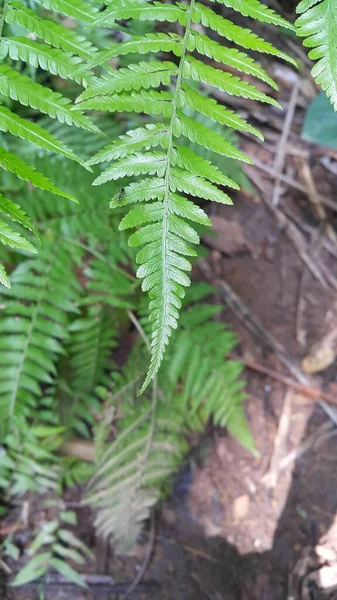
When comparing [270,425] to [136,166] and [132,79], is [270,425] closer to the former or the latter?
[136,166]

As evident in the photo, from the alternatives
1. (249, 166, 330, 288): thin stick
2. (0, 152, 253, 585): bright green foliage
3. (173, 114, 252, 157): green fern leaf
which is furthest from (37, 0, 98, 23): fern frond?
(249, 166, 330, 288): thin stick

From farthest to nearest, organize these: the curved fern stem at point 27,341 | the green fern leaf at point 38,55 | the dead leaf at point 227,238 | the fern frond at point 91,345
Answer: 1. the dead leaf at point 227,238
2. the fern frond at point 91,345
3. the curved fern stem at point 27,341
4. the green fern leaf at point 38,55

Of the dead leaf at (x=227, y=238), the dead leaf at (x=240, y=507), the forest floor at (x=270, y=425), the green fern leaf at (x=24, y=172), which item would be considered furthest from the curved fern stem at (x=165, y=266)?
the dead leaf at (x=227, y=238)

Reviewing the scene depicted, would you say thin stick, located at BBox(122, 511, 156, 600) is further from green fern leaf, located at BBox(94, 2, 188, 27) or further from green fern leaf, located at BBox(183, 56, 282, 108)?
green fern leaf, located at BBox(94, 2, 188, 27)

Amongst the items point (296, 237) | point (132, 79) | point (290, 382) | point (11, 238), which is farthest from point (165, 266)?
point (296, 237)

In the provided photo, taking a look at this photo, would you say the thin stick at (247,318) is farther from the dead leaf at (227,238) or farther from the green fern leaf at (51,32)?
the green fern leaf at (51,32)
